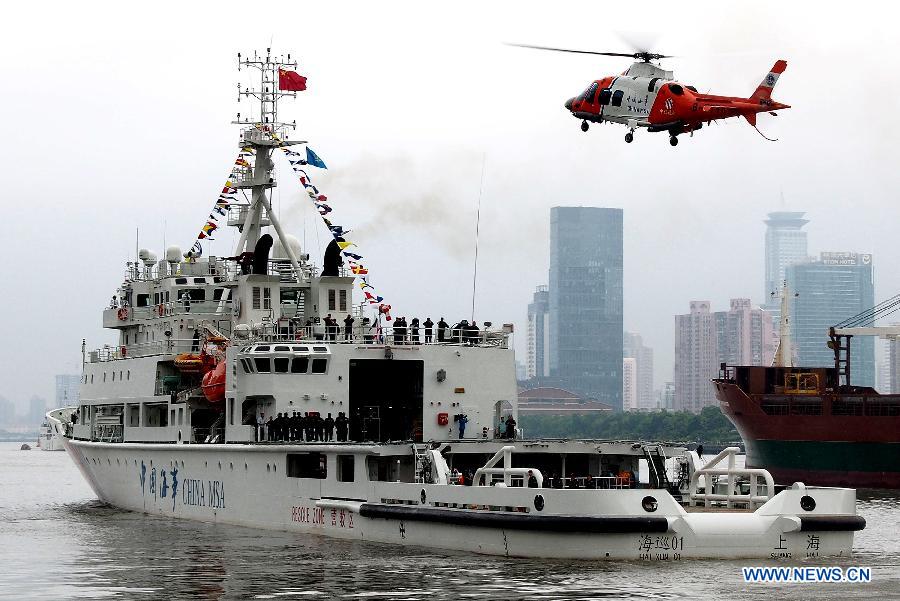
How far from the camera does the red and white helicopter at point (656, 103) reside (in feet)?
115

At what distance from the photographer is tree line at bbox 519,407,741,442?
114 meters

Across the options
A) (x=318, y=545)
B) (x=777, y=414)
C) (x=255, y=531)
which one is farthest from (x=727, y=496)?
(x=777, y=414)

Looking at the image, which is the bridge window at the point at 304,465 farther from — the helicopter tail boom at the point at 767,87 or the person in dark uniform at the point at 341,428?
the helicopter tail boom at the point at 767,87

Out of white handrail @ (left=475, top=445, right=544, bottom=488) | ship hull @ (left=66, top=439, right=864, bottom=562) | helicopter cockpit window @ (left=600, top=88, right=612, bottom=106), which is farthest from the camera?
helicopter cockpit window @ (left=600, top=88, right=612, bottom=106)

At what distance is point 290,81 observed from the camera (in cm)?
4006

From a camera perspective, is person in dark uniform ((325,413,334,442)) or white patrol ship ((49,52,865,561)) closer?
white patrol ship ((49,52,865,561))

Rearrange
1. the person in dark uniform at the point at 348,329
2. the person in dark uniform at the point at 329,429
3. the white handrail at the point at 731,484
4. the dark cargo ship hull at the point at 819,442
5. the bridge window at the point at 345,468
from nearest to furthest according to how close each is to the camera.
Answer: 1. the white handrail at the point at 731,484
2. the bridge window at the point at 345,468
3. the person in dark uniform at the point at 329,429
4. the person in dark uniform at the point at 348,329
5. the dark cargo ship hull at the point at 819,442

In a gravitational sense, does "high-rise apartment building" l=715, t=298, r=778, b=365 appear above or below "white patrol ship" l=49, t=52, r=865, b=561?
above

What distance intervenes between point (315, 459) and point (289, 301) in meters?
7.12

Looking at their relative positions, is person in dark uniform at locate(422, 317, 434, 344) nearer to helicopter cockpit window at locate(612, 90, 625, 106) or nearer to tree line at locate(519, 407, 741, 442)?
helicopter cockpit window at locate(612, 90, 625, 106)

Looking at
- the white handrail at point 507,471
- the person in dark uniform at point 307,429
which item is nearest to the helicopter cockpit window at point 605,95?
the person in dark uniform at point 307,429

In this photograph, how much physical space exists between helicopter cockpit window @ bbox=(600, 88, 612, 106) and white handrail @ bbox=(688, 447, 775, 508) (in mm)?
11371

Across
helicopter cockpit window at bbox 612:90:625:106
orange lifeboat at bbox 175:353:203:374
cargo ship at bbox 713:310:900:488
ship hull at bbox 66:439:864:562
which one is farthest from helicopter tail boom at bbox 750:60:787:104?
cargo ship at bbox 713:310:900:488

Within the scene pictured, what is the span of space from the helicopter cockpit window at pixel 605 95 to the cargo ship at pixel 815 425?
27.9 metres
